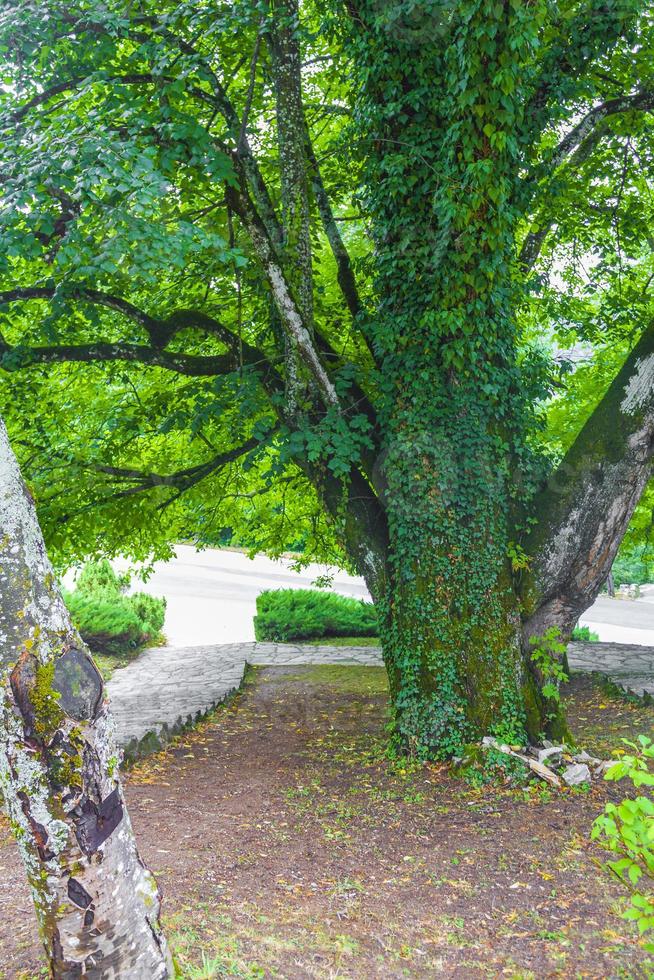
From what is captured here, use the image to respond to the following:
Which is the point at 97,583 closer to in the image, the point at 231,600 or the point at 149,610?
the point at 149,610

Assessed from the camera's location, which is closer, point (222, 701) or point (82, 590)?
point (222, 701)

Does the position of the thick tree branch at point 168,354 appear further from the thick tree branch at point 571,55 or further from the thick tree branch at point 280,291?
the thick tree branch at point 571,55

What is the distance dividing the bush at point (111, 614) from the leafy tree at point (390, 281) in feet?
23.2

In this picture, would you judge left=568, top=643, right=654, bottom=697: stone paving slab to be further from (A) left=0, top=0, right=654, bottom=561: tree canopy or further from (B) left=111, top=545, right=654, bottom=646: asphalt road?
(B) left=111, top=545, right=654, bottom=646: asphalt road

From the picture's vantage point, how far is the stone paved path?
28.9ft

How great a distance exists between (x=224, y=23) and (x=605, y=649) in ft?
35.6

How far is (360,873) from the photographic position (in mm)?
4688

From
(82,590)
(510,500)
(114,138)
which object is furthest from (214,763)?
(82,590)

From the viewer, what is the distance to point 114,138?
555 centimetres

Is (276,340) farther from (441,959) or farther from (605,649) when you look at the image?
(605,649)

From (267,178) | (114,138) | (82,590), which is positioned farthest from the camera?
(82,590)

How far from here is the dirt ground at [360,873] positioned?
3.66 metres

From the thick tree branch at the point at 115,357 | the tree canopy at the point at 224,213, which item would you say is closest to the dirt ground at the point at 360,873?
the tree canopy at the point at 224,213

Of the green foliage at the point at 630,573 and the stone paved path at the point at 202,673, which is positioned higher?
the green foliage at the point at 630,573
